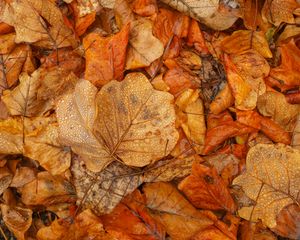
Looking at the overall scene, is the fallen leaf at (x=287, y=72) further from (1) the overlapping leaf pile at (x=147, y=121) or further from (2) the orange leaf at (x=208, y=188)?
(2) the orange leaf at (x=208, y=188)

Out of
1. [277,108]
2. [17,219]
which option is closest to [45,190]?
[17,219]

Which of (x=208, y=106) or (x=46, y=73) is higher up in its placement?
(x=46, y=73)

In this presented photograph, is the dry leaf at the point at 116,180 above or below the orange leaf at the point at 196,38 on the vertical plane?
below

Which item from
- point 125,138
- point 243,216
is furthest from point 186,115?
point 243,216

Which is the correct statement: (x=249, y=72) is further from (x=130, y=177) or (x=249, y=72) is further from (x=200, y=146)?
(x=130, y=177)

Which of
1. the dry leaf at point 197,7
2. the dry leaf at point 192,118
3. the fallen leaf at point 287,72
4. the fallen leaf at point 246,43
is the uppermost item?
the dry leaf at point 197,7

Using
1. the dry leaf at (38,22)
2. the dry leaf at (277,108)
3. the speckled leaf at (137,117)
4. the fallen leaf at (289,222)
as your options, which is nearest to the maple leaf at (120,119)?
the speckled leaf at (137,117)

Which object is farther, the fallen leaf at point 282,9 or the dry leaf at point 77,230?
the fallen leaf at point 282,9
